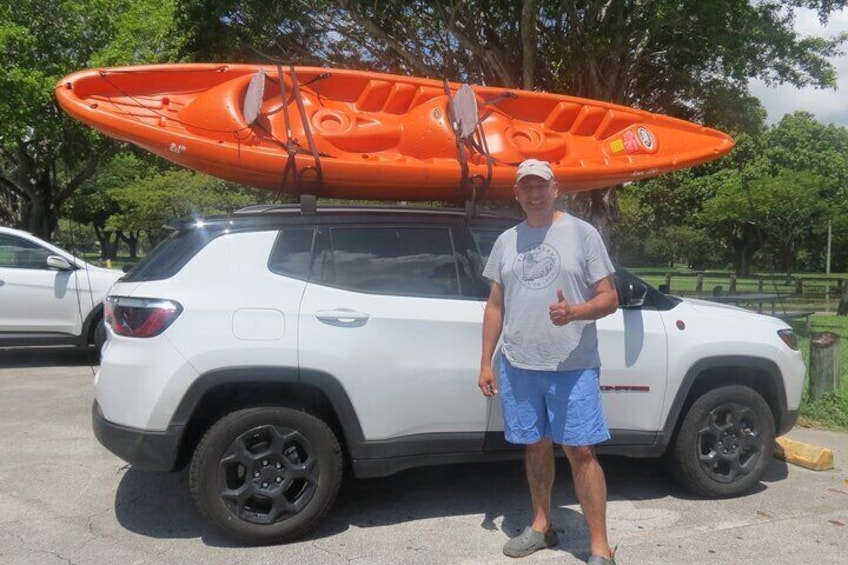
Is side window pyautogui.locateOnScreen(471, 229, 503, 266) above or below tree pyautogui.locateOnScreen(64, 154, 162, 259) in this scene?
below

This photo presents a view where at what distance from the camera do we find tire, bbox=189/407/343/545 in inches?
142

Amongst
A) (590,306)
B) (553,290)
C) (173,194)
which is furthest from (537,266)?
(173,194)

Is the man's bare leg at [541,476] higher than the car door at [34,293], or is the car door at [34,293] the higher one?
the car door at [34,293]

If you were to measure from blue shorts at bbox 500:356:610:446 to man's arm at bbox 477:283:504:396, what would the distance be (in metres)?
0.07

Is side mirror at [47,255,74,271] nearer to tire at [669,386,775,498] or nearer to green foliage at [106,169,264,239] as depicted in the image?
tire at [669,386,775,498]

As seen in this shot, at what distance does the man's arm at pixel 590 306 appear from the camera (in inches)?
124

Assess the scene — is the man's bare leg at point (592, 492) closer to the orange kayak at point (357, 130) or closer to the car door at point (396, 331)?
the car door at point (396, 331)

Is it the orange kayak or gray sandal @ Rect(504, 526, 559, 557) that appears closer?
gray sandal @ Rect(504, 526, 559, 557)

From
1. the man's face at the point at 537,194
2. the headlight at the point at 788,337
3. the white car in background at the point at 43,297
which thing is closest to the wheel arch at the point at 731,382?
the headlight at the point at 788,337

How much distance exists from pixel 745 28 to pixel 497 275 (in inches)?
375

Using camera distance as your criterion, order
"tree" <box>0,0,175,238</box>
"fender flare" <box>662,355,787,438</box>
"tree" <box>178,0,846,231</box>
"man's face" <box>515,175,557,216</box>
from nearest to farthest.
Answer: "man's face" <box>515,175,557,216</box>
"fender flare" <box>662,355,787,438</box>
"tree" <box>178,0,846,231</box>
"tree" <box>0,0,175,238</box>

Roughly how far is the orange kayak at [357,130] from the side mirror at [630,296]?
4.03 feet

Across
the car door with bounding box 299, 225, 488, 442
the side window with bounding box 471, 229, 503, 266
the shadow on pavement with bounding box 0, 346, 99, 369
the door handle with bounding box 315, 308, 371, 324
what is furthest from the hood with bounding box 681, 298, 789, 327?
the shadow on pavement with bounding box 0, 346, 99, 369

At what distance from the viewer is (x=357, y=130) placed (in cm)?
559
